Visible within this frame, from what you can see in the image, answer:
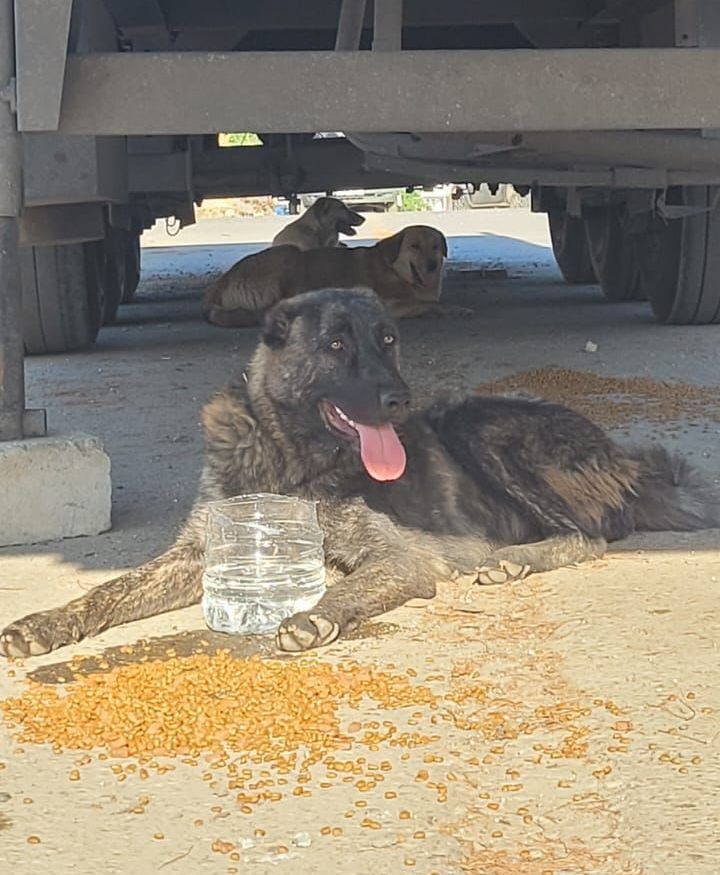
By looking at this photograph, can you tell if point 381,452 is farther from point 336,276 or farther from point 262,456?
point 336,276

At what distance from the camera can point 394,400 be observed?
4.38 meters

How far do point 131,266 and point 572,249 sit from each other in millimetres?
3954

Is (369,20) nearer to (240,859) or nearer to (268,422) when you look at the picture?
(268,422)

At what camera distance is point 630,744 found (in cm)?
307

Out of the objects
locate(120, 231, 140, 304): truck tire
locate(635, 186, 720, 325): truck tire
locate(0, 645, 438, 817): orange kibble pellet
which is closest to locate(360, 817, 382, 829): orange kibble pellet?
locate(0, 645, 438, 817): orange kibble pellet

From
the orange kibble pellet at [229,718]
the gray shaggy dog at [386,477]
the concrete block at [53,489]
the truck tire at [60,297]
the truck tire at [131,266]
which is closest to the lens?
the orange kibble pellet at [229,718]

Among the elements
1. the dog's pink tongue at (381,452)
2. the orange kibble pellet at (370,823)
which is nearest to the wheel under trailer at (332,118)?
the dog's pink tongue at (381,452)

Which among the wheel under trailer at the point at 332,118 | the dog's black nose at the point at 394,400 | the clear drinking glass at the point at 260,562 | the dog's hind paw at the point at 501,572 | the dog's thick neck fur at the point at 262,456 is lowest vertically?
the dog's hind paw at the point at 501,572

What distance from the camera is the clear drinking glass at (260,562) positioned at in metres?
4.04

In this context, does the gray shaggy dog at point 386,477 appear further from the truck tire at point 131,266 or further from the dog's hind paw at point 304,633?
the truck tire at point 131,266

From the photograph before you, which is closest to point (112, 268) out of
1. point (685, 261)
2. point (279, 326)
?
point (685, 261)

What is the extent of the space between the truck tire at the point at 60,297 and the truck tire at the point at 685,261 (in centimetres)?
365

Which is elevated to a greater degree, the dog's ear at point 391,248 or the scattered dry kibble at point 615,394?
the dog's ear at point 391,248

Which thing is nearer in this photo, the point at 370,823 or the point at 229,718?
the point at 370,823
